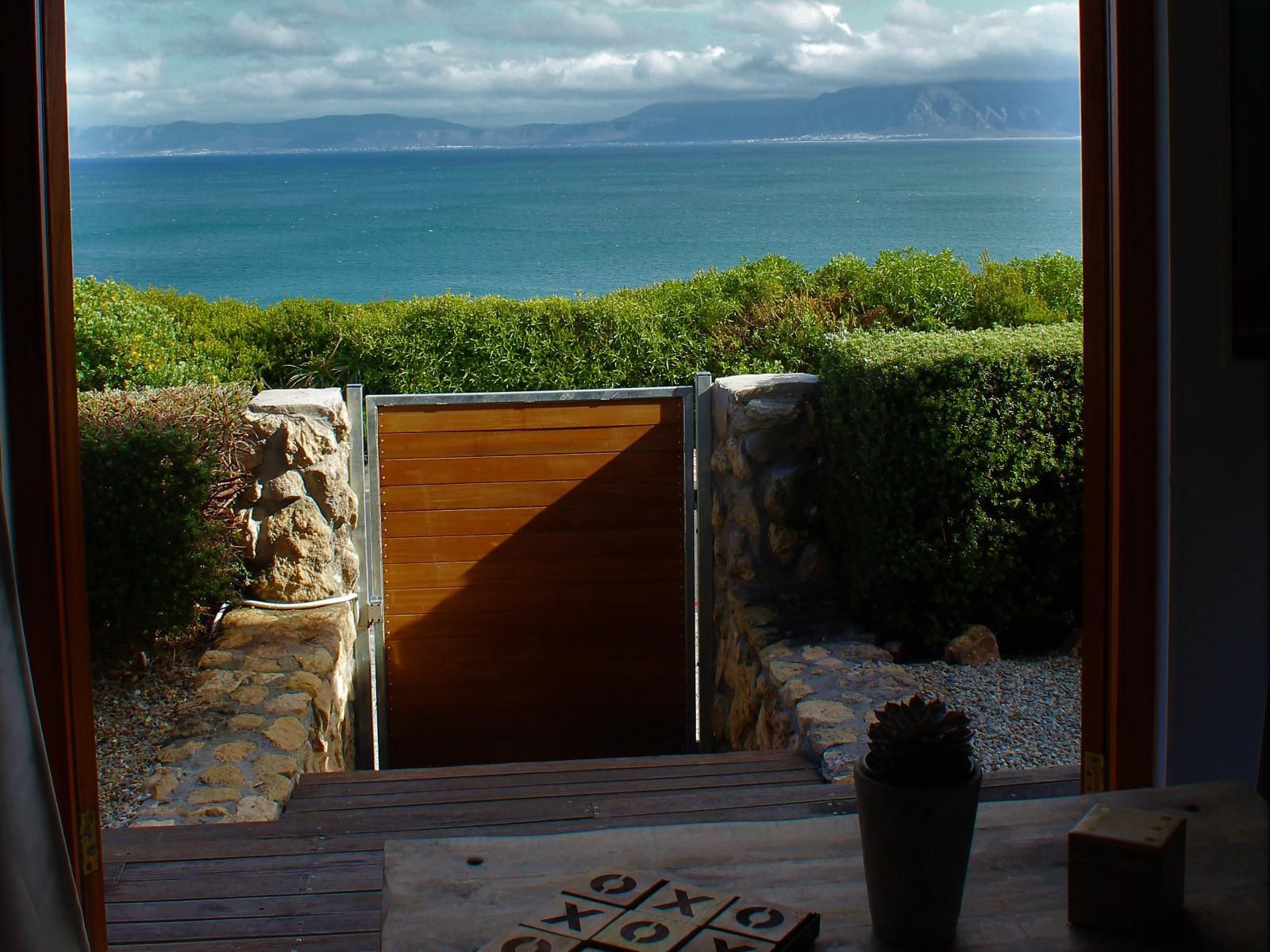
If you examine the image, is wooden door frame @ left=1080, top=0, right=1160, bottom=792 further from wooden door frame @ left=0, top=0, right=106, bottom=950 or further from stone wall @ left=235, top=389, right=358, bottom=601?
stone wall @ left=235, top=389, right=358, bottom=601

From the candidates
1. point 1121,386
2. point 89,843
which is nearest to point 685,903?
point 89,843

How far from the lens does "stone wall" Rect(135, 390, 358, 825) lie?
363 centimetres

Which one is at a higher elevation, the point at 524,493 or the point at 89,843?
the point at 524,493

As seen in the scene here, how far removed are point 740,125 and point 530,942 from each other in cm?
7569

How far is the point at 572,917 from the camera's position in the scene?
1198 mm

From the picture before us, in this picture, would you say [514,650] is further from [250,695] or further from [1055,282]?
[1055,282]

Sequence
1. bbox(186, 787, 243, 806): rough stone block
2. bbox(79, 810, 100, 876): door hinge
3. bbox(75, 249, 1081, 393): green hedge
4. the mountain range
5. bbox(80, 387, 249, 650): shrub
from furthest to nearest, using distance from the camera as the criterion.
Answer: the mountain range, bbox(75, 249, 1081, 393): green hedge, bbox(80, 387, 249, 650): shrub, bbox(186, 787, 243, 806): rough stone block, bbox(79, 810, 100, 876): door hinge

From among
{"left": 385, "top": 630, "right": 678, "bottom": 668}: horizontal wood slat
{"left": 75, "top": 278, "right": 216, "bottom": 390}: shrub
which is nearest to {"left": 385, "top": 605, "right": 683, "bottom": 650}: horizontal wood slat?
{"left": 385, "top": 630, "right": 678, "bottom": 668}: horizontal wood slat

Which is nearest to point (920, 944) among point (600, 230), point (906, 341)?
point (906, 341)

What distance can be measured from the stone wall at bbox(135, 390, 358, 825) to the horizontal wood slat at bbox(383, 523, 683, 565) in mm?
300

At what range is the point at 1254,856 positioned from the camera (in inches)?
54.1

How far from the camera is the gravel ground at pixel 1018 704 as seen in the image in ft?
11.8

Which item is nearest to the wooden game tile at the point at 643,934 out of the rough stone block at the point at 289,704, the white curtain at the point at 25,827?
the white curtain at the point at 25,827

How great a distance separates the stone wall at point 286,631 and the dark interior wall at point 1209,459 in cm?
251
